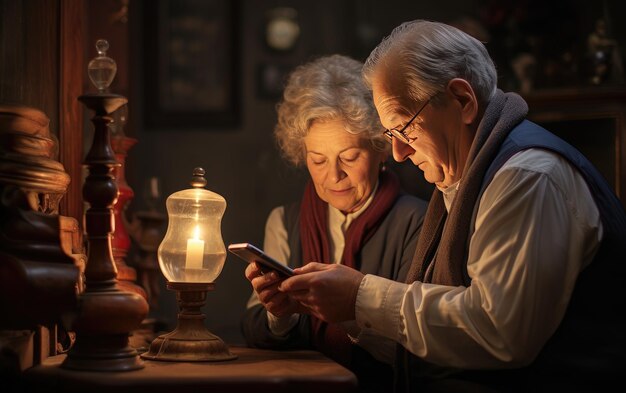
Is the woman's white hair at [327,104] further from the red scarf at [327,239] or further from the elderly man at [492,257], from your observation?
the elderly man at [492,257]

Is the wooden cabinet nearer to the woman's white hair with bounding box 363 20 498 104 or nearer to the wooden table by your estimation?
the woman's white hair with bounding box 363 20 498 104

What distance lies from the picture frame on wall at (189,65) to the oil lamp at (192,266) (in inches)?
130

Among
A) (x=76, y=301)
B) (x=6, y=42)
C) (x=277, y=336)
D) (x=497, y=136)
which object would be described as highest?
(x=6, y=42)

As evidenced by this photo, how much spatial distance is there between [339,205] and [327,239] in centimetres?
15

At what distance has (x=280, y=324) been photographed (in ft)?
9.93

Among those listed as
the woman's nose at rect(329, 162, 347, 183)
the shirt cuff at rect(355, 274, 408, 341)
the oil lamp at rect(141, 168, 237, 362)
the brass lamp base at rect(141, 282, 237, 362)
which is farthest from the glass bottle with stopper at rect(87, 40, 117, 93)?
the shirt cuff at rect(355, 274, 408, 341)

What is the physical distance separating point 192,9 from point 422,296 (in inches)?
161

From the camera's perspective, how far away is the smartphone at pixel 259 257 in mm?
2377

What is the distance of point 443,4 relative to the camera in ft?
Answer: 19.4

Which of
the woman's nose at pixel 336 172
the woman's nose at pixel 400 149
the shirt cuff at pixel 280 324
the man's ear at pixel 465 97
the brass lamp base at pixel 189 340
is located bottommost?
the shirt cuff at pixel 280 324

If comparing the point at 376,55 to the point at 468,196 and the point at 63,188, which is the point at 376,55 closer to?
the point at 468,196

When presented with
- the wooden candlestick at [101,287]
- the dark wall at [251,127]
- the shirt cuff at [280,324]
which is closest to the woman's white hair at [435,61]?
the wooden candlestick at [101,287]

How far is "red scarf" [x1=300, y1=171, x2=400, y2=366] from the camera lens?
303 cm

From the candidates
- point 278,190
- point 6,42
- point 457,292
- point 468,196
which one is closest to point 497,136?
point 468,196
